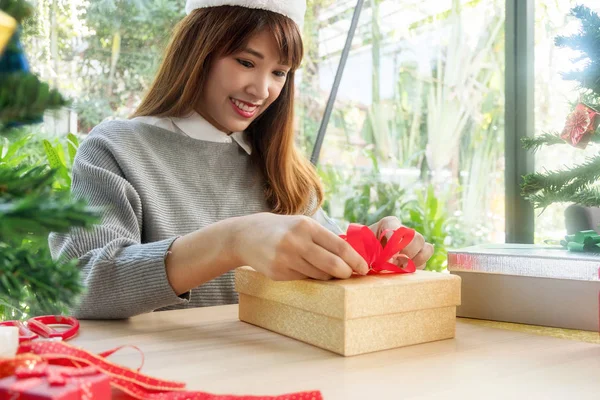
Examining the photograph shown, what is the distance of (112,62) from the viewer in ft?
9.23

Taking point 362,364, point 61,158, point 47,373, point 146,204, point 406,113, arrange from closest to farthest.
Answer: point 47,373 < point 362,364 < point 146,204 < point 61,158 < point 406,113

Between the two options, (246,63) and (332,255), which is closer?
(332,255)

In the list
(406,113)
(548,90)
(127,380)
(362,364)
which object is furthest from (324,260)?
(406,113)

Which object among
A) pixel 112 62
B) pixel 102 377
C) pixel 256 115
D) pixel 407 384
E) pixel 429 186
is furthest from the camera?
pixel 429 186

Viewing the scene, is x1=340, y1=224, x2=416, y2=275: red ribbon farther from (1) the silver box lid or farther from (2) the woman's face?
(2) the woman's face

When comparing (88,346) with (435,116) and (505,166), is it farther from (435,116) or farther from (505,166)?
(435,116)

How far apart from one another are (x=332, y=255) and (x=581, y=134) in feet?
1.63

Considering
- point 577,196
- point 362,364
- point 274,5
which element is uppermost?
point 274,5

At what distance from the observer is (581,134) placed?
1.03 m

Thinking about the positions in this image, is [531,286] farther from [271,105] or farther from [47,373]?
[271,105]

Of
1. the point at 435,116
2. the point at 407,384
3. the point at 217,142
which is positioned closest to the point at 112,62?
the point at 217,142

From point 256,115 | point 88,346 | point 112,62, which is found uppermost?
point 112,62

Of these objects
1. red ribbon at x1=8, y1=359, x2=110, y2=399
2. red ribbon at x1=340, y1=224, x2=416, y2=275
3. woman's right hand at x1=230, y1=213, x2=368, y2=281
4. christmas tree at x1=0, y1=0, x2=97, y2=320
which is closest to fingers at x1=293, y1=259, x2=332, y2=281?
woman's right hand at x1=230, y1=213, x2=368, y2=281

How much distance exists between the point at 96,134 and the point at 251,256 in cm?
74
